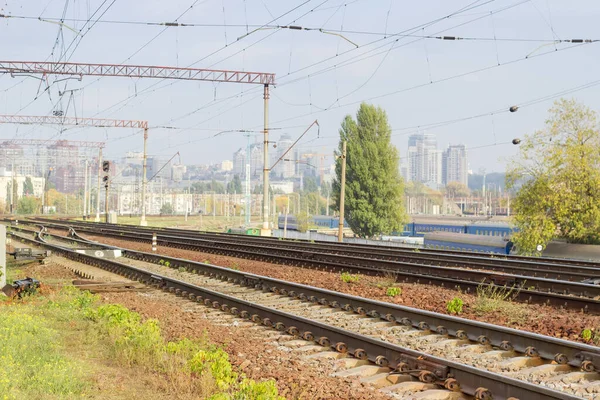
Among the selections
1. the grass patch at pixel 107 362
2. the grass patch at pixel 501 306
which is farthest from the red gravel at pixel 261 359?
the grass patch at pixel 501 306

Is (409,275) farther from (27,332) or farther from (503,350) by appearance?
(27,332)

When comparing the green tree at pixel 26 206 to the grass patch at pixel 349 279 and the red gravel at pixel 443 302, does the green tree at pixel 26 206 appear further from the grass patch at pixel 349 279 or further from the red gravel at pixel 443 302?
the grass patch at pixel 349 279

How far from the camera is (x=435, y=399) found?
753cm

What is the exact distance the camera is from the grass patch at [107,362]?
294 inches

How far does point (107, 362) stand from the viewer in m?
9.46

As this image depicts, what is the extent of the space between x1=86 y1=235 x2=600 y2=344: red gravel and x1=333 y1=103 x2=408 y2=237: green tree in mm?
51944

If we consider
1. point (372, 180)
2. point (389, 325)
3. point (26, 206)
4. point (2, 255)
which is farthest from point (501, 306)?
point (26, 206)

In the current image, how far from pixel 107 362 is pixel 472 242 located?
47.6 meters

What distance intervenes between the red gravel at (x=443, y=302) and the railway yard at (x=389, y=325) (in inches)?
1.2

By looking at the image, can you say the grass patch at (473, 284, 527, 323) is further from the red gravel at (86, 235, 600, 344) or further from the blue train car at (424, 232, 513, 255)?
the blue train car at (424, 232, 513, 255)

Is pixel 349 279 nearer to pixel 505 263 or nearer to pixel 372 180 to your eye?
pixel 505 263

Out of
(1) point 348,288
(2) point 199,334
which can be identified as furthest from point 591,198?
(2) point 199,334

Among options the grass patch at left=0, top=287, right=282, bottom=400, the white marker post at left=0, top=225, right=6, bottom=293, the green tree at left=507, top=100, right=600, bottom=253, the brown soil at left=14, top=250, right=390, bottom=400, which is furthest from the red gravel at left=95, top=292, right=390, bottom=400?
the green tree at left=507, top=100, right=600, bottom=253

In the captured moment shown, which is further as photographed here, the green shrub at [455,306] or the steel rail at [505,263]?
the steel rail at [505,263]
